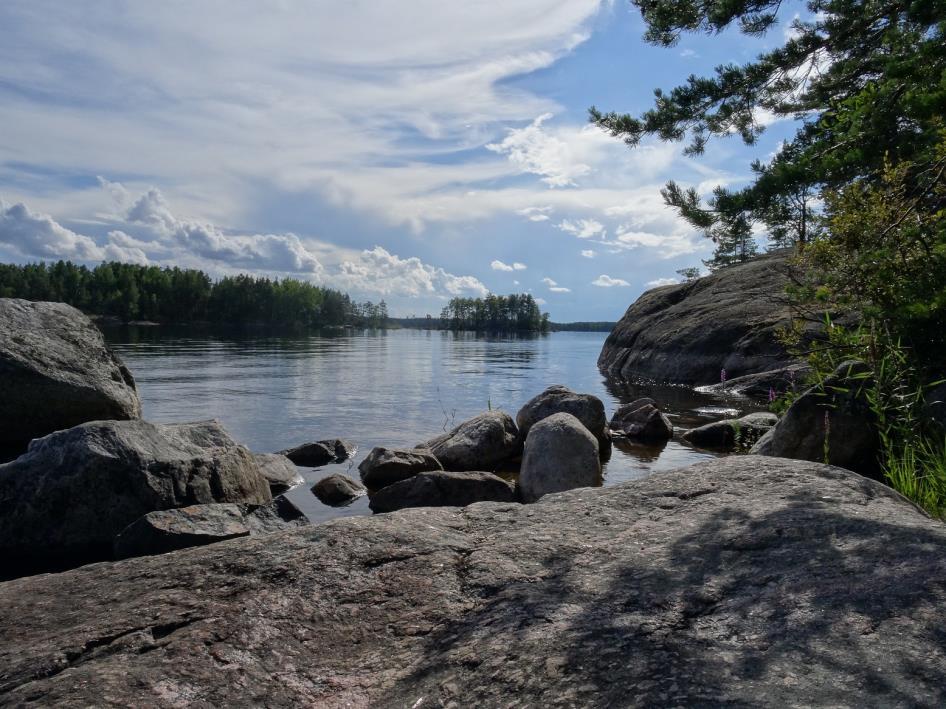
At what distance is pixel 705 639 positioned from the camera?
7.41 feet

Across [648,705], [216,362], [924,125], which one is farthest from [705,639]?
[216,362]

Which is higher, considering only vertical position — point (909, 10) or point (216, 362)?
point (909, 10)

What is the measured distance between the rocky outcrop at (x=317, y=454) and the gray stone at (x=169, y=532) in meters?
5.61

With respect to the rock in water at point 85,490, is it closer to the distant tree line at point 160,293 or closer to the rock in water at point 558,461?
the rock in water at point 558,461

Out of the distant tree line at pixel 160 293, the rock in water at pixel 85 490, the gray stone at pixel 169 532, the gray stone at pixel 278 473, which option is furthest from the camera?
the distant tree line at pixel 160 293

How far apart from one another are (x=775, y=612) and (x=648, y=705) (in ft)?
2.47

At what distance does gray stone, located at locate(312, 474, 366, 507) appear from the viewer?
9445 millimetres

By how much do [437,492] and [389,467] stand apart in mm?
1483

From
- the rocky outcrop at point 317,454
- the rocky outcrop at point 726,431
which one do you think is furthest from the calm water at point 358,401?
the rocky outcrop at point 726,431

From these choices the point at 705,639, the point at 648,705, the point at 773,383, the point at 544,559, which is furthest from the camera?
the point at 773,383

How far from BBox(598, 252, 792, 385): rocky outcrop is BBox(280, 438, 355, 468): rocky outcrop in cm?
1526

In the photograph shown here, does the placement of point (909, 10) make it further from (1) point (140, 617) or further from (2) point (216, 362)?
(2) point (216, 362)

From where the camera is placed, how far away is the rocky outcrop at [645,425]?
45.9 feet

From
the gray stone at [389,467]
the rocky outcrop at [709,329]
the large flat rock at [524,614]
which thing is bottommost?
the gray stone at [389,467]
